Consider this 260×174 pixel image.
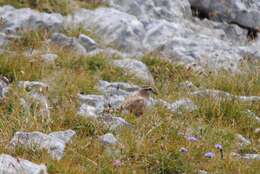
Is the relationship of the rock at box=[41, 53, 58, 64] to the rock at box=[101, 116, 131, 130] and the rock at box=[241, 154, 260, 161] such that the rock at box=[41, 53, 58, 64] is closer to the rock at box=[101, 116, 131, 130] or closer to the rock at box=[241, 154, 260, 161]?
the rock at box=[101, 116, 131, 130]

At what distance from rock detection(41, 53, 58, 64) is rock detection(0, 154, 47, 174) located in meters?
4.40

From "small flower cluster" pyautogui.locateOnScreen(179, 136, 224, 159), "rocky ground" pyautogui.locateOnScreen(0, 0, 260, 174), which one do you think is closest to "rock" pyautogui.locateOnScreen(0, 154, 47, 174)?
"rocky ground" pyautogui.locateOnScreen(0, 0, 260, 174)

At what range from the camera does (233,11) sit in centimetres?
1591

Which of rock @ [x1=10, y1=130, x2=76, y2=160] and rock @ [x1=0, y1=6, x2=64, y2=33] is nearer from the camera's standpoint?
rock @ [x1=10, y1=130, x2=76, y2=160]

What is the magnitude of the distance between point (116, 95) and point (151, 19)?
19.1 feet

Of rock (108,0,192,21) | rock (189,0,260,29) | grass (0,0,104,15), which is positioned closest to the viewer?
grass (0,0,104,15)

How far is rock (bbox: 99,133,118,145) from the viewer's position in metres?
5.92

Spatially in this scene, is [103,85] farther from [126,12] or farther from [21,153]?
[126,12]

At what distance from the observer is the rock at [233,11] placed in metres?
15.8

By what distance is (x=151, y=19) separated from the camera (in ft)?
44.9

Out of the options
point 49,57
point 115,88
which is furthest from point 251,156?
point 49,57

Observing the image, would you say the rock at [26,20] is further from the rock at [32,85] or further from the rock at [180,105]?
the rock at [180,105]

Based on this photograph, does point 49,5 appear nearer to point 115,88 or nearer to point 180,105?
point 115,88

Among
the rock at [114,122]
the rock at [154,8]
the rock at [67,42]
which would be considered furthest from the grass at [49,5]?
the rock at [114,122]
